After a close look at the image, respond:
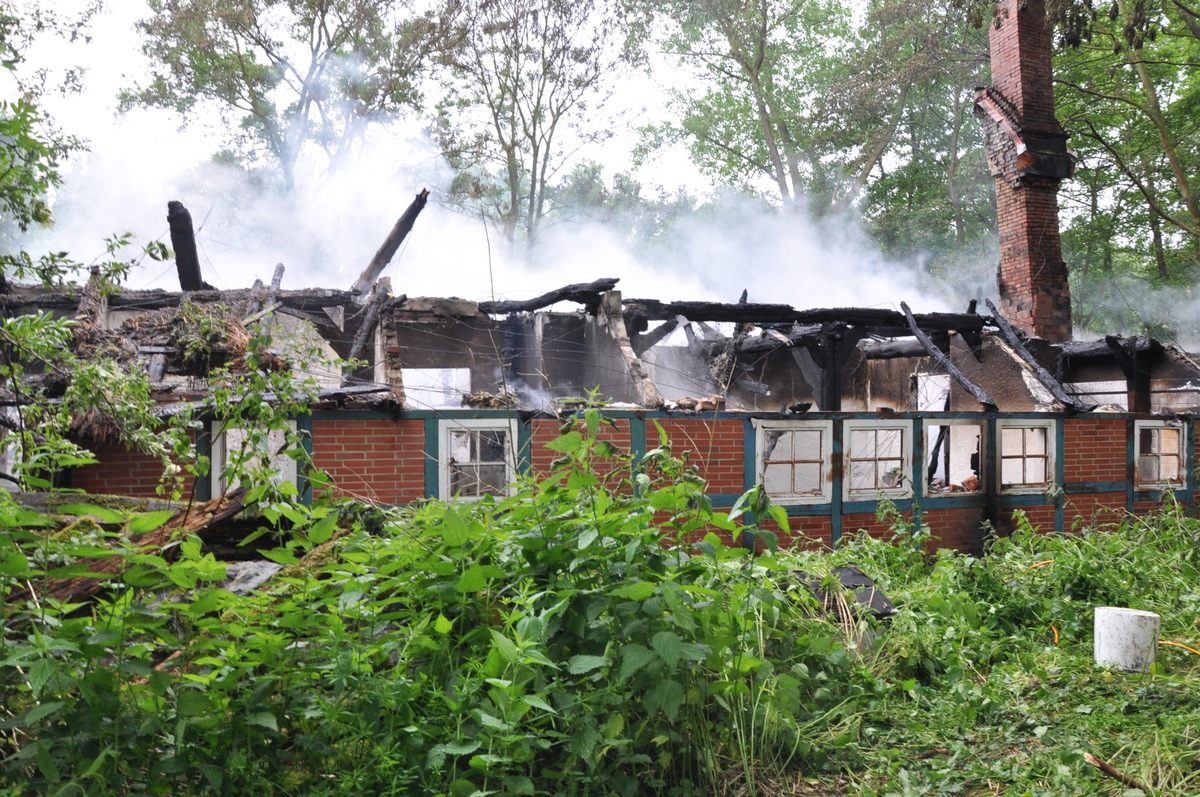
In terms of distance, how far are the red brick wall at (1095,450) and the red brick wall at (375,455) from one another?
933 cm

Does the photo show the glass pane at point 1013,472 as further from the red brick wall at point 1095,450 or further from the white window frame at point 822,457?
the white window frame at point 822,457

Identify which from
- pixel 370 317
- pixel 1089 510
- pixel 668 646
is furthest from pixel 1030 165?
pixel 668 646

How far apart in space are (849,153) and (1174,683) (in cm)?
2676

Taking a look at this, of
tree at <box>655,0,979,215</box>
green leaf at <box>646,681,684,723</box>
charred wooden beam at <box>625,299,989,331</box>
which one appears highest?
tree at <box>655,0,979,215</box>

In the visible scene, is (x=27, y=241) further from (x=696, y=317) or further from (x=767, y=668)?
(x=767, y=668)

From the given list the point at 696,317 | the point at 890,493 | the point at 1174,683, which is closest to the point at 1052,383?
the point at 890,493

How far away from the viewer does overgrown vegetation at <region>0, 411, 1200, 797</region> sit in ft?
10.4

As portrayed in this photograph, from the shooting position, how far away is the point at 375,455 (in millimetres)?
9273

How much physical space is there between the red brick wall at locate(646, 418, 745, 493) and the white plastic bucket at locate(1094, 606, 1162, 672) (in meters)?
5.05

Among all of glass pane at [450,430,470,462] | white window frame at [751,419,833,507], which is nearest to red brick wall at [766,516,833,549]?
white window frame at [751,419,833,507]

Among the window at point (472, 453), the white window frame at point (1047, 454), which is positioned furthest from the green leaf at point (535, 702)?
the white window frame at point (1047, 454)

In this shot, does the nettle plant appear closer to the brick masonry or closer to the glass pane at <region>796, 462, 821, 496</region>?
the glass pane at <region>796, 462, 821, 496</region>

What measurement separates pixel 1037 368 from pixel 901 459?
346 centimetres

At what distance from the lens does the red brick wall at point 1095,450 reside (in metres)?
12.8
